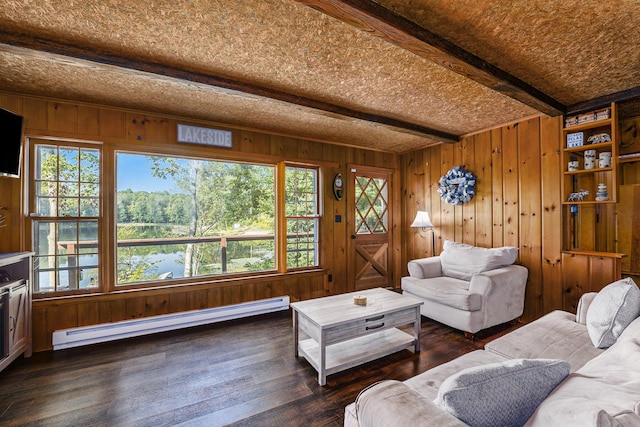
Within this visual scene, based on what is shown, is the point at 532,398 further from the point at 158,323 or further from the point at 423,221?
the point at 423,221

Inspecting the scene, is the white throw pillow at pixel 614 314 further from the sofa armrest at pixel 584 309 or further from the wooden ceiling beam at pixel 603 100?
the wooden ceiling beam at pixel 603 100

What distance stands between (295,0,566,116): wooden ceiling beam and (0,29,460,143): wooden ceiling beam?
1.18m

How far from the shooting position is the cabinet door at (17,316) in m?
2.25

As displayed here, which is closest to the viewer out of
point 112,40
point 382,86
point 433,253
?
point 112,40

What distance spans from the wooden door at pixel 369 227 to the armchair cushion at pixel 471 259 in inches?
47.5

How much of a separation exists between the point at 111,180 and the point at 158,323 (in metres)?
1.63

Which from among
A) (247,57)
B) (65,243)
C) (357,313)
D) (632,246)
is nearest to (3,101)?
(65,243)

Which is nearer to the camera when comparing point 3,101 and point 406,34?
point 406,34

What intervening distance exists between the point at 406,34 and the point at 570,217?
9.64 feet

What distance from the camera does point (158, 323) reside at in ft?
9.68

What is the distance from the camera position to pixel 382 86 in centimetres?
248

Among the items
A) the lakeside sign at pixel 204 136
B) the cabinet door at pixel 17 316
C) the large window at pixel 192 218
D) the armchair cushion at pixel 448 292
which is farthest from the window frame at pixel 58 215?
the armchair cushion at pixel 448 292

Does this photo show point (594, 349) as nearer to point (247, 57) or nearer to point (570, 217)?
point (570, 217)

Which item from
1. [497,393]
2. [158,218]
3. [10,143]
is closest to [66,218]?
[10,143]
